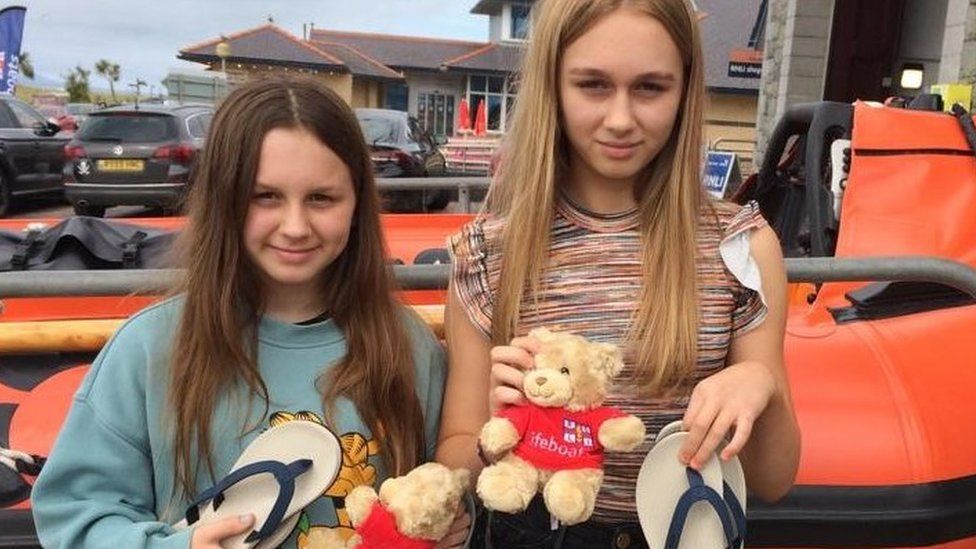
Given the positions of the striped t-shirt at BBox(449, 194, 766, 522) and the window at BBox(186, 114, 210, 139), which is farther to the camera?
the window at BBox(186, 114, 210, 139)

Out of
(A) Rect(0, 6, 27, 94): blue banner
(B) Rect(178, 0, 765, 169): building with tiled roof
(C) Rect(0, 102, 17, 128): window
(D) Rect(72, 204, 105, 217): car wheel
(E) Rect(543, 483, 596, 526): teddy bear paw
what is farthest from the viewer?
(B) Rect(178, 0, 765, 169): building with tiled roof

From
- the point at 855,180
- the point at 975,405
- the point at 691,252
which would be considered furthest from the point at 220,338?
the point at 855,180

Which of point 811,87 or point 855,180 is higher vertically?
point 811,87

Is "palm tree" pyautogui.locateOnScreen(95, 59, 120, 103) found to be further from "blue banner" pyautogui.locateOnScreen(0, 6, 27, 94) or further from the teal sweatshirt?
the teal sweatshirt

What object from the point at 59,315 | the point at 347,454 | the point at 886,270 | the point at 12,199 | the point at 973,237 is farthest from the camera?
the point at 12,199

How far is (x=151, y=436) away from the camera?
4.21ft

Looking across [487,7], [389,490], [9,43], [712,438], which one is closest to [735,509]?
[712,438]

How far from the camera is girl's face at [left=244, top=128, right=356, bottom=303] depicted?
1315mm

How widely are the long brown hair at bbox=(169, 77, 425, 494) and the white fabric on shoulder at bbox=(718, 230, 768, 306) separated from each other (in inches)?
21.8

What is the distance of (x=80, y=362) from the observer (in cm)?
202

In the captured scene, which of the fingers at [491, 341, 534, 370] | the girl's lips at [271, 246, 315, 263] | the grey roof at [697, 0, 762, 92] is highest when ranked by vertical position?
the grey roof at [697, 0, 762, 92]

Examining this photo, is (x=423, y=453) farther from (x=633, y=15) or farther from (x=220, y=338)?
(x=633, y=15)

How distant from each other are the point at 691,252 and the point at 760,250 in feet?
0.36

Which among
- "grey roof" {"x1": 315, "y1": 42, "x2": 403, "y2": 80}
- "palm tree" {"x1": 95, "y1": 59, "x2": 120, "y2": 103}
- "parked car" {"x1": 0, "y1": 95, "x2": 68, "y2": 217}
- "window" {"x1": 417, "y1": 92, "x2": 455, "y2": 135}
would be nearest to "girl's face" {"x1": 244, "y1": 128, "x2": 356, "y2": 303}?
"parked car" {"x1": 0, "y1": 95, "x2": 68, "y2": 217}
